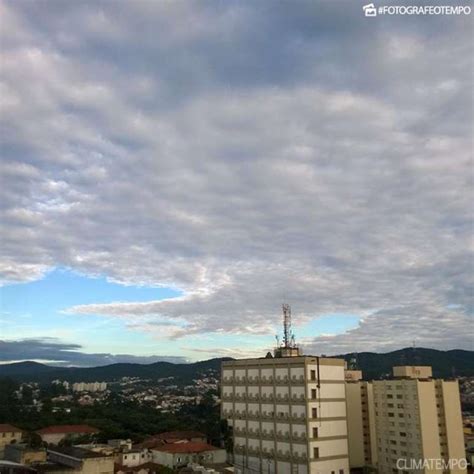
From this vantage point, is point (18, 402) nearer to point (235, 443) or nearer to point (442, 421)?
point (235, 443)

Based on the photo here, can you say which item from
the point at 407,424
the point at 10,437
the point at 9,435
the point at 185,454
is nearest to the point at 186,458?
the point at 185,454

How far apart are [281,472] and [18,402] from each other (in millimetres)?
71642

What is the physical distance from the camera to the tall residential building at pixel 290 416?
174 feet

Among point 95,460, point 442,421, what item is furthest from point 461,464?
point 95,460

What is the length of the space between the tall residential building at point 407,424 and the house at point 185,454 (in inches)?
713

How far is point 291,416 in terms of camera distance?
54.9 m

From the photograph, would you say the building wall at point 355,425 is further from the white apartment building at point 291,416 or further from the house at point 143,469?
the house at point 143,469

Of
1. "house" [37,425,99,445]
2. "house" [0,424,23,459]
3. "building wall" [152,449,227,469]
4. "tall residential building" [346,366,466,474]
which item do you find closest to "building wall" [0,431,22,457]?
"house" [0,424,23,459]

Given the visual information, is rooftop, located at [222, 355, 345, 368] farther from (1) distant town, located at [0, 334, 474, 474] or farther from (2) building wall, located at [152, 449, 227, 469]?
(2) building wall, located at [152, 449, 227, 469]

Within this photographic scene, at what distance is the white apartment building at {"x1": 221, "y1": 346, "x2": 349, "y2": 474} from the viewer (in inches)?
2087

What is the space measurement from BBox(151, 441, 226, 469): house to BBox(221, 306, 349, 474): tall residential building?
4159 mm

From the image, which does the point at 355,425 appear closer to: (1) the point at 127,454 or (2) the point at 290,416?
(2) the point at 290,416

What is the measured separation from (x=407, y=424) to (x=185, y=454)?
26.0 m

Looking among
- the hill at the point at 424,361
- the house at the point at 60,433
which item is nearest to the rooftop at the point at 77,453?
the house at the point at 60,433
